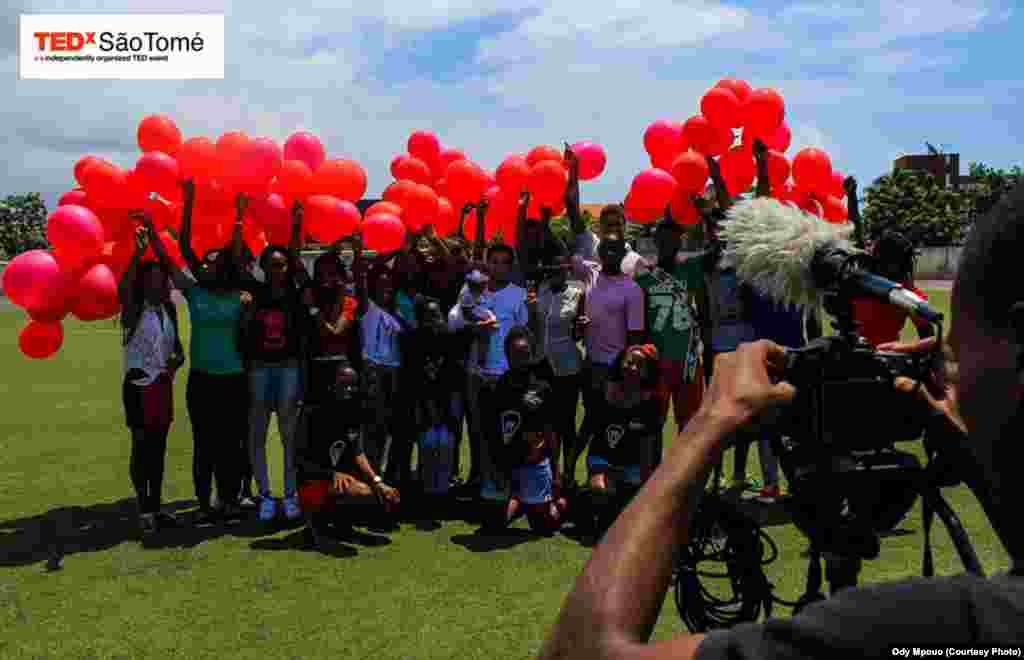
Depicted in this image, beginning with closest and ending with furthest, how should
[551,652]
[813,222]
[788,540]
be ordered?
[551,652] → [813,222] → [788,540]

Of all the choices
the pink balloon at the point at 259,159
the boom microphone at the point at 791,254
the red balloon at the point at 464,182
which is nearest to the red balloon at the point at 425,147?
the red balloon at the point at 464,182

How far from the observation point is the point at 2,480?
7020 millimetres

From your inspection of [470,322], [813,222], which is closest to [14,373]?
[470,322]

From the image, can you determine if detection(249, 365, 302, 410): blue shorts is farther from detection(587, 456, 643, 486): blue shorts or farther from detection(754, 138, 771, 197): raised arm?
detection(754, 138, 771, 197): raised arm

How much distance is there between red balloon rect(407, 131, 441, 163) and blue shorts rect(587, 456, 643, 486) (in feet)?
11.9

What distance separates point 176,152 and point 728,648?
19.3 ft

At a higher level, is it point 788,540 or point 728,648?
point 728,648

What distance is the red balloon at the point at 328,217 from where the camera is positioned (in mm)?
5914

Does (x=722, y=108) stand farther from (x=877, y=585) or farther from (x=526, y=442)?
(x=877, y=585)

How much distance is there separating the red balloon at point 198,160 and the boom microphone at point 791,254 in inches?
184

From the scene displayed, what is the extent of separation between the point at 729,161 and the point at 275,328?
343cm

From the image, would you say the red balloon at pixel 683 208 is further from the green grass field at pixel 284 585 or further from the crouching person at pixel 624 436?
the green grass field at pixel 284 585

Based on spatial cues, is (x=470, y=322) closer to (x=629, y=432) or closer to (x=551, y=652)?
(x=629, y=432)

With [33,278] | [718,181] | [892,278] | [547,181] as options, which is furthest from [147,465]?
[892,278]
